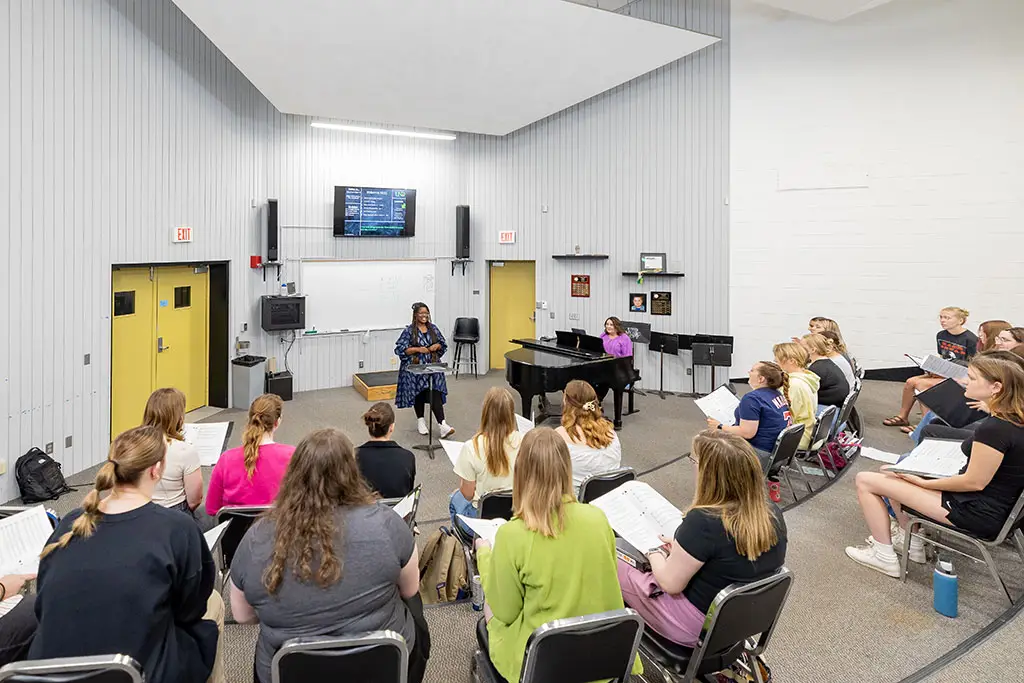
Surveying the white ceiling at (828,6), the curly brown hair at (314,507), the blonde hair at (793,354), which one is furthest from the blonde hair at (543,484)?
the white ceiling at (828,6)

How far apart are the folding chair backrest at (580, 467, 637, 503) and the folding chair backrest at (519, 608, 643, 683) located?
125cm

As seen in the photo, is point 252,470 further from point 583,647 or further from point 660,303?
point 660,303

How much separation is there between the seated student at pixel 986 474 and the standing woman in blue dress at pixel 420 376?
14.5 ft

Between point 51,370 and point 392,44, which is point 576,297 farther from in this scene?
point 51,370

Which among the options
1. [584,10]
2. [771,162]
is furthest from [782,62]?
[584,10]

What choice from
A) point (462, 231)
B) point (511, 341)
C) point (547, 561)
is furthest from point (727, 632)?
point (462, 231)

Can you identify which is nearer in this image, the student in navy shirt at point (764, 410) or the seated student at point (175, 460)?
the seated student at point (175, 460)

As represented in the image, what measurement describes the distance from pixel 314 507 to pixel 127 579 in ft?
1.71

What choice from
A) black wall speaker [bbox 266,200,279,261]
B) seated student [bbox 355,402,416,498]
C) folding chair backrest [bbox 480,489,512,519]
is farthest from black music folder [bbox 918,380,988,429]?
black wall speaker [bbox 266,200,279,261]

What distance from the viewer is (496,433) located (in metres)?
3.38

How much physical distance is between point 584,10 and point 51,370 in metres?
5.68

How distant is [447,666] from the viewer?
9.14ft

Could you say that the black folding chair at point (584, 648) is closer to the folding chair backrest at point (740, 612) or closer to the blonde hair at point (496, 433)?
the folding chair backrest at point (740, 612)

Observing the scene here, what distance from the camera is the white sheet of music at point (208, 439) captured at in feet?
11.7
